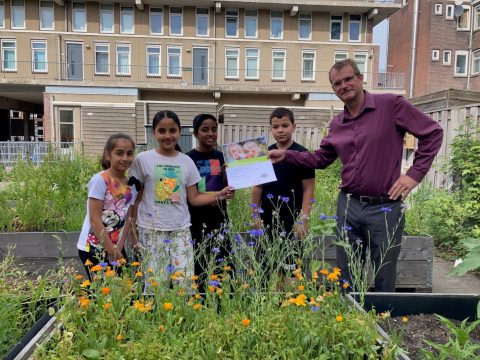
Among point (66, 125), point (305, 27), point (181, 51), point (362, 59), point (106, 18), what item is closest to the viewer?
point (66, 125)

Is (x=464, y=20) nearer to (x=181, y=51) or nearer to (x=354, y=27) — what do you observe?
(x=354, y=27)

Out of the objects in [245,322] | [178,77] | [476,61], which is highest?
[476,61]

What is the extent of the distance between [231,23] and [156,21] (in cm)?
484

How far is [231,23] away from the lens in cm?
2611

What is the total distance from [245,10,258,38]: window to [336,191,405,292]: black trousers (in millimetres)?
25565

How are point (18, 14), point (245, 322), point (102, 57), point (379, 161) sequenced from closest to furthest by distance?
point (245, 322) < point (379, 161) < point (18, 14) < point (102, 57)

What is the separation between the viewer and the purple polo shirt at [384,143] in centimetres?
241

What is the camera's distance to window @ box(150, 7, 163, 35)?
2555 cm

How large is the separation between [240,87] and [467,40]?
59.2 ft

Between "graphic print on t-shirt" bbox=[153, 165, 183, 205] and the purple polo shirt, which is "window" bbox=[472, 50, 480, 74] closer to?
the purple polo shirt

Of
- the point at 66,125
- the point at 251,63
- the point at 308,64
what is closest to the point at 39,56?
the point at 66,125

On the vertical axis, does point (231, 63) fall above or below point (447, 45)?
below

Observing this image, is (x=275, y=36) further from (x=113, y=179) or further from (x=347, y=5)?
(x=113, y=179)

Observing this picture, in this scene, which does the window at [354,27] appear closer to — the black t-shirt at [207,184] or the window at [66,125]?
the window at [66,125]
